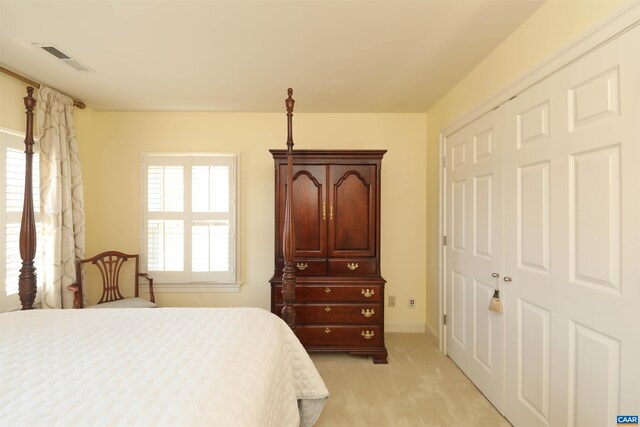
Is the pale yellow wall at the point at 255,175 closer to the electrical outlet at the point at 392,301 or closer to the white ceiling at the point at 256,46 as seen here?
the electrical outlet at the point at 392,301

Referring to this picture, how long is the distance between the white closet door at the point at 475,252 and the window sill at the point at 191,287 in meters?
2.32

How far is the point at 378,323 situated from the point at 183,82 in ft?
9.37

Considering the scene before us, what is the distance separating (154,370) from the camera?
1.06 meters

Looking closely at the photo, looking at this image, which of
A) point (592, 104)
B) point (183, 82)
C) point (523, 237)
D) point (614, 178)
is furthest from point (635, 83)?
point (183, 82)

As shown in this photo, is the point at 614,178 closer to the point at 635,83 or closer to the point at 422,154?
the point at 635,83

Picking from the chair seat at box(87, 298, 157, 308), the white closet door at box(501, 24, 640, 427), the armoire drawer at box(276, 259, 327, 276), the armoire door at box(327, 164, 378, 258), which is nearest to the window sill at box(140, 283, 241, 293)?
the chair seat at box(87, 298, 157, 308)

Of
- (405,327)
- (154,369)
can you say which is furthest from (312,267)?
(154,369)

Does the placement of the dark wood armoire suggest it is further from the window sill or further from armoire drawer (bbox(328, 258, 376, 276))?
the window sill

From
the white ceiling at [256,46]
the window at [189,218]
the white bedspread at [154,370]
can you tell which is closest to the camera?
the white bedspread at [154,370]

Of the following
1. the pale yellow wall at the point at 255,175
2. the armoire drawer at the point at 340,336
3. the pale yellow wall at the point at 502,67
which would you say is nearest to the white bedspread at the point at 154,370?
the armoire drawer at the point at 340,336

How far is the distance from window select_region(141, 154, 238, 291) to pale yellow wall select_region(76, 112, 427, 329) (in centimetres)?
14

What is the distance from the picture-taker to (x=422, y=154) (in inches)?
129

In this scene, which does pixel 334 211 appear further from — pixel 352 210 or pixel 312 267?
pixel 312 267

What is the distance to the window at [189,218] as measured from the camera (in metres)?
3.19
